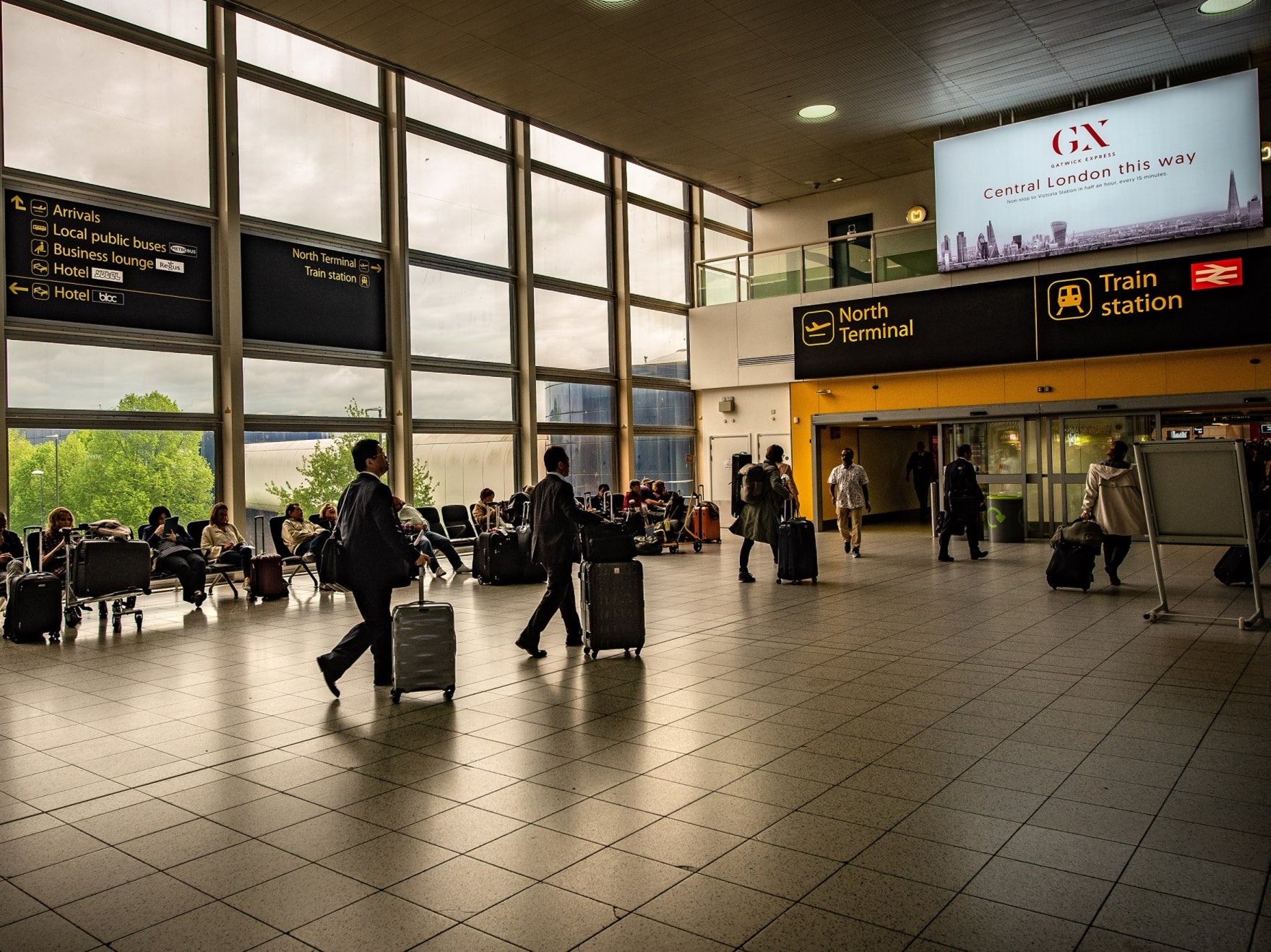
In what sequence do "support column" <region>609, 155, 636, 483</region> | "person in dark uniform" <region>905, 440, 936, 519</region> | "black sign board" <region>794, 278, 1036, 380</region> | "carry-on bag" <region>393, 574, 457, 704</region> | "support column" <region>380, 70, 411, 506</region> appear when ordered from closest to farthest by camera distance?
1. "carry-on bag" <region>393, 574, 457, 704</region>
2. "support column" <region>380, 70, 411, 506</region>
3. "black sign board" <region>794, 278, 1036, 380</region>
4. "support column" <region>609, 155, 636, 483</region>
5. "person in dark uniform" <region>905, 440, 936, 519</region>

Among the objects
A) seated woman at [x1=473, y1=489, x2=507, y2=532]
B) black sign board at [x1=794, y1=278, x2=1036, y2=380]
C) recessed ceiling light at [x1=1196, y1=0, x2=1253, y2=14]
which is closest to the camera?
recessed ceiling light at [x1=1196, y1=0, x2=1253, y2=14]

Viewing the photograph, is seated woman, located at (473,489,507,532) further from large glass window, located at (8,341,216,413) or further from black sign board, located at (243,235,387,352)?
large glass window, located at (8,341,216,413)

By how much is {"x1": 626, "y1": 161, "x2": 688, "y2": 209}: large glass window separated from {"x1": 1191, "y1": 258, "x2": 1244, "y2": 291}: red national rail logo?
31.8 ft

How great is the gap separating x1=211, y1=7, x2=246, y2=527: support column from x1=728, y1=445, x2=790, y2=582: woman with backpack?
6394 mm

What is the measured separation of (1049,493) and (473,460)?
959cm

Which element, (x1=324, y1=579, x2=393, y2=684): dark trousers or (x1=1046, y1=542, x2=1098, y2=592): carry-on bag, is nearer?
(x1=324, y1=579, x2=393, y2=684): dark trousers

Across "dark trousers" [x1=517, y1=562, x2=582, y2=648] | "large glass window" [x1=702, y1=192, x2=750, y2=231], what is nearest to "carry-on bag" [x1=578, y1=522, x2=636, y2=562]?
"dark trousers" [x1=517, y1=562, x2=582, y2=648]

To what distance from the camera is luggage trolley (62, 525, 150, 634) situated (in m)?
8.61

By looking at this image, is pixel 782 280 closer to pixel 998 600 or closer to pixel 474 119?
pixel 474 119

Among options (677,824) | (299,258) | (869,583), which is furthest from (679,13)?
(677,824)

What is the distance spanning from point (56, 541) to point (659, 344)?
41.3ft

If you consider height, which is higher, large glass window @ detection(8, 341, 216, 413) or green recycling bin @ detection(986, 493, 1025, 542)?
large glass window @ detection(8, 341, 216, 413)

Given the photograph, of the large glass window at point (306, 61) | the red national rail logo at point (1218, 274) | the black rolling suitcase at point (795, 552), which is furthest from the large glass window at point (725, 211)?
the black rolling suitcase at point (795, 552)

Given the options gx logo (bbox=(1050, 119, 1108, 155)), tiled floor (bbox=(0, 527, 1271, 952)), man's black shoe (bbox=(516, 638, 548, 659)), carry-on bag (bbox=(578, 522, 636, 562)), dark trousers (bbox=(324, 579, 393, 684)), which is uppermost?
gx logo (bbox=(1050, 119, 1108, 155))
